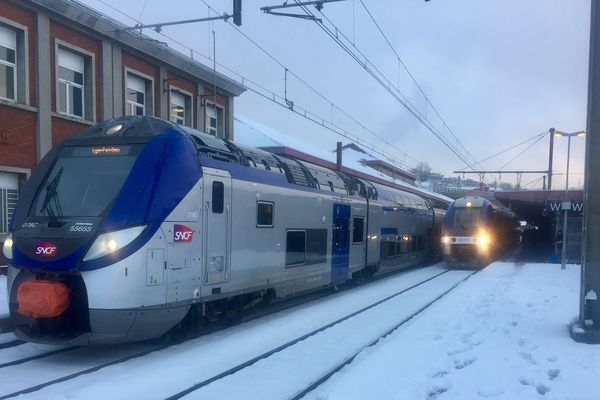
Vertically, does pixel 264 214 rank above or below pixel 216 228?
above

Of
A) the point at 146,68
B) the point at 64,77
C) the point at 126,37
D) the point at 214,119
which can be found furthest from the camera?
the point at 214,119

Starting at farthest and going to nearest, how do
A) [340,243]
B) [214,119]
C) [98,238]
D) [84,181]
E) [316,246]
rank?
[214,119] < [340,243] < [316,246] < [84,181] < [98,238]

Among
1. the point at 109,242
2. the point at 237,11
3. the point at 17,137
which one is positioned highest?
the point at 237,11

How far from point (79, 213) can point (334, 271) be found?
27.1ft

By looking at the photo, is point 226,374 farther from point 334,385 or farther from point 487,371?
point 487,371

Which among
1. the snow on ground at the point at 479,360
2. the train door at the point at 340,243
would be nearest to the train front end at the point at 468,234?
the train door at the point at 340,243

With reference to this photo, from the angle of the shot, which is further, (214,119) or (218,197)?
(214,119)

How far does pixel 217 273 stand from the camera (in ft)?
31.2

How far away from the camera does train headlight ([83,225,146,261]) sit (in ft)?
24.9

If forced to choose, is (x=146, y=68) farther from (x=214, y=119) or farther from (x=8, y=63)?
(x=8, y=63)

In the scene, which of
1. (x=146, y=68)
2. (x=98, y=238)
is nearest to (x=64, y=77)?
(x=146, y=68)

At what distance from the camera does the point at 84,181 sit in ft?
28.0

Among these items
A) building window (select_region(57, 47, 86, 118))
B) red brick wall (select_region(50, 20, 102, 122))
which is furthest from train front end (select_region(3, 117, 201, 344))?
building window (select_region(57, 47, 86, 118))

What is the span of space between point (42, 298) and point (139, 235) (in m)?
1.47
